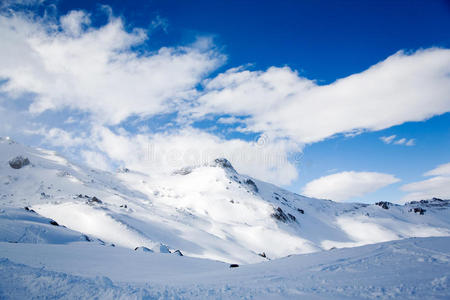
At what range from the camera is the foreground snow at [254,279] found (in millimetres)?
4570

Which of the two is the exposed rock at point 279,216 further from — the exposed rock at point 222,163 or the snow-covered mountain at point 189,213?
the exposed rock at point 222,163

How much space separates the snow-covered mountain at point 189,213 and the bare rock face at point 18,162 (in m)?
0.23

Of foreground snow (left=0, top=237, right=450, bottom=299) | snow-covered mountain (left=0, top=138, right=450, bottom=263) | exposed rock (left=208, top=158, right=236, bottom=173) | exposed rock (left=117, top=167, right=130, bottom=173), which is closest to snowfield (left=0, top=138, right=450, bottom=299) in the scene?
foreground snow (left=0, top=237, right=450, bottom=299)

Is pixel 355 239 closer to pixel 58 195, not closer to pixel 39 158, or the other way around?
pixel 58 195

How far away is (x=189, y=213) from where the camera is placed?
134ft

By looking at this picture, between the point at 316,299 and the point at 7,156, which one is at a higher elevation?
the point at 7,156

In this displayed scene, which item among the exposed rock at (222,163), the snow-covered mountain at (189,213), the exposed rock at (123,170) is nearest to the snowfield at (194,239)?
the snow-covered mountain at (189,213)

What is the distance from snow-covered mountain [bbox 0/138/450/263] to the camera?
25.6 meters

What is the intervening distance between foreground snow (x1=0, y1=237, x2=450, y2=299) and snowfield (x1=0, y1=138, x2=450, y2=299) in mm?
33

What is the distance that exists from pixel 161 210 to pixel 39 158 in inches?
1198

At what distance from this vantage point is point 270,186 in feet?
248

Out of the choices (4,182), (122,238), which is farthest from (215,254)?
(4,182)

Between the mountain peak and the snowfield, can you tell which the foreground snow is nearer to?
the snowfield

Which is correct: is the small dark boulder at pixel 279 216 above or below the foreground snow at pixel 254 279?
above
